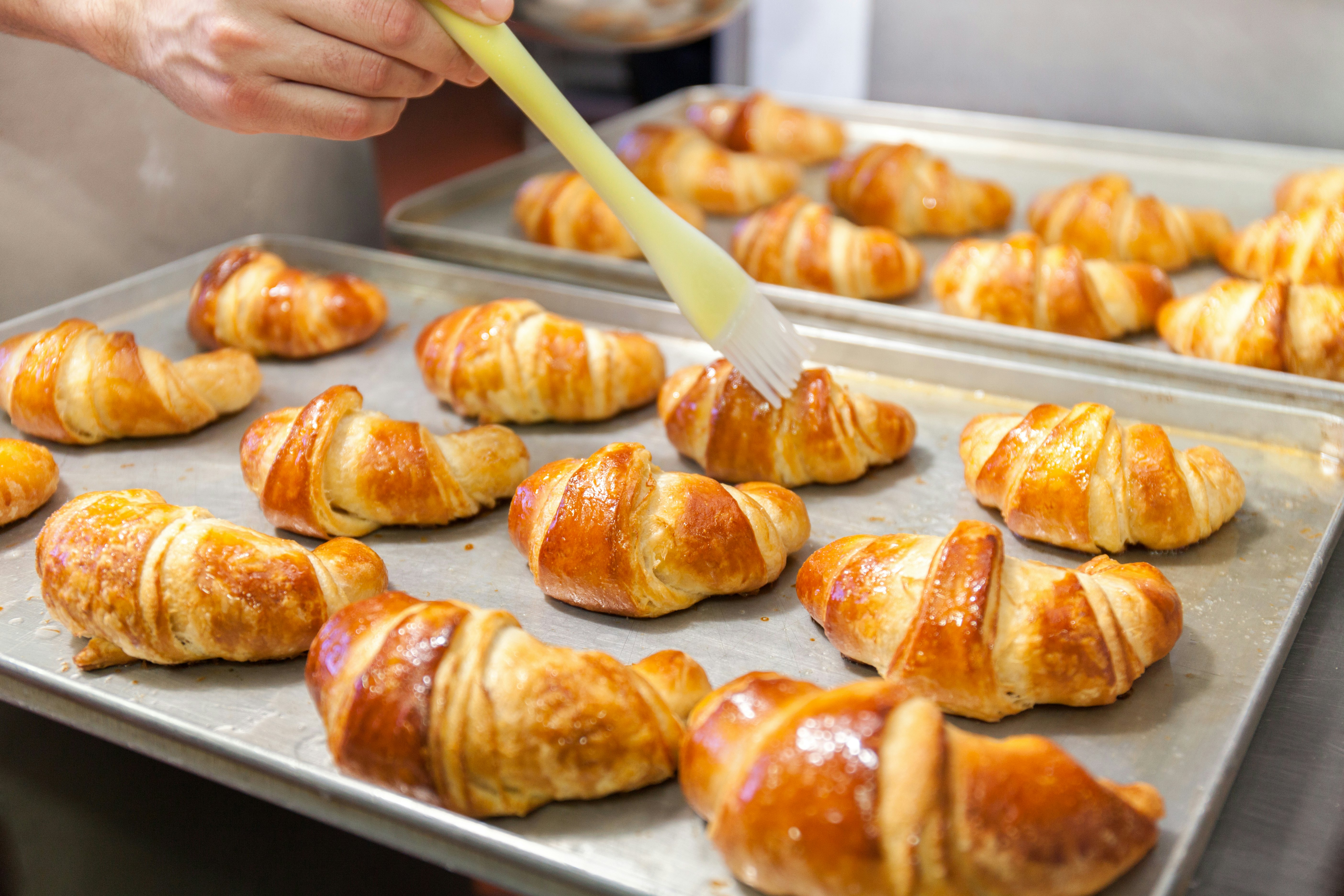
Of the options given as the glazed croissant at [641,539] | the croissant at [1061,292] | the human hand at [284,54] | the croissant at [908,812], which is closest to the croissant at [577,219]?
the croissant at [1061,292]

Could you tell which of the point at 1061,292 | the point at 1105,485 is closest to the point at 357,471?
the point at 1105,485

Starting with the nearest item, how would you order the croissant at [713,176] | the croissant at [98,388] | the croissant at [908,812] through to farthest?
the croissant at [908,812] → the croissant at [98,388] → the croissant at [713,176]

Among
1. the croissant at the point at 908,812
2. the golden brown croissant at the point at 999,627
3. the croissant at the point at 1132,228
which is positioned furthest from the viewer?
the croissant at the point at 1132,228

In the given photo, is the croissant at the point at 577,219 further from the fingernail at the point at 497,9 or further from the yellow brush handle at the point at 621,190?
the fingernail at the point at 497,9

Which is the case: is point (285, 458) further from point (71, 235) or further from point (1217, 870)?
point (1217, 870)

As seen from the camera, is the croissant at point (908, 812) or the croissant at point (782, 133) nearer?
the croissant at point (908, 812)

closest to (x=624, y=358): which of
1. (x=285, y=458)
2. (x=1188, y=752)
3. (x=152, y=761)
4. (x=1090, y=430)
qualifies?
(x=285, y=458)

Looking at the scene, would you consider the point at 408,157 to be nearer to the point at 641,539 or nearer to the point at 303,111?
the point at 303,111
